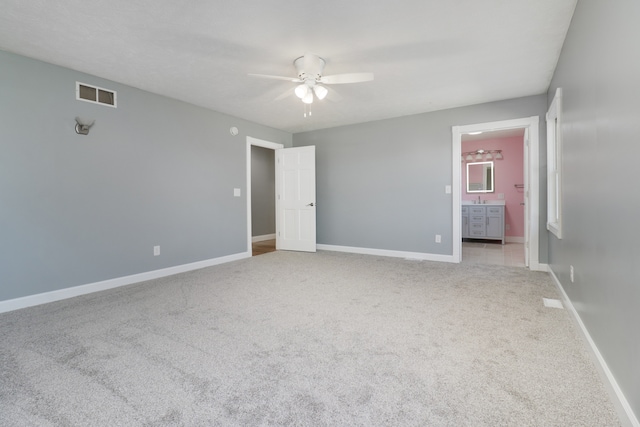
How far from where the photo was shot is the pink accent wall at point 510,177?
691 cm

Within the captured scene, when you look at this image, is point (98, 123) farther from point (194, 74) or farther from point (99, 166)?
point (194, 74)

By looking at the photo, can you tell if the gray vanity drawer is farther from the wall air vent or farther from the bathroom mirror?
the wall air vent

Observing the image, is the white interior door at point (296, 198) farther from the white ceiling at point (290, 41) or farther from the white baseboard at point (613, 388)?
the white baseboard at point (613, 388)

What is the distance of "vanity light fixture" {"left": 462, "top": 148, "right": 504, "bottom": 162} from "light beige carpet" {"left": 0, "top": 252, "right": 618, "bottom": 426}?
4770 millimetres

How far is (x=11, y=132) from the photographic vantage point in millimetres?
2793

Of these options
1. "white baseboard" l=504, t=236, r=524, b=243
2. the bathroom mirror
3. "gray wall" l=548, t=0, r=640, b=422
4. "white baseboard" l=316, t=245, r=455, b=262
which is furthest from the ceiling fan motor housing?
"white baseboard" l=504, t=236, r=524, b=243

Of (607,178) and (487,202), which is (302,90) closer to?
(607,178)

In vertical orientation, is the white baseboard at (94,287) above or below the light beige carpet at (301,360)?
above

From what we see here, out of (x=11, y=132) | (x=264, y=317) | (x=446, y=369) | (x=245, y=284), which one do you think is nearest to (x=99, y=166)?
(x=11, y=132)

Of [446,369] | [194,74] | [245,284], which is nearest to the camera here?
[446,369]

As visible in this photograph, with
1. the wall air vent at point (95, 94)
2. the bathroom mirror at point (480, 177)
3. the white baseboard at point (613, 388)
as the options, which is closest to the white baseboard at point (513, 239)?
the bathroom mirror at point (480, 177)

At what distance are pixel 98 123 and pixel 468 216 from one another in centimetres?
721

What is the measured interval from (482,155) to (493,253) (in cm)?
286

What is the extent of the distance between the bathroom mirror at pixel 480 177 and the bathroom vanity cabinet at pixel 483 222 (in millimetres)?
712
